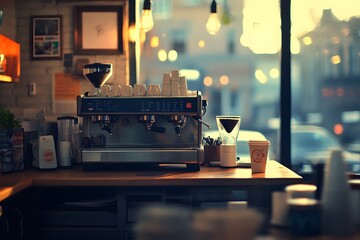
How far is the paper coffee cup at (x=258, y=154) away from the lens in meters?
2.67

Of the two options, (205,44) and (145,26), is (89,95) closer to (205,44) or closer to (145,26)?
(145,26)

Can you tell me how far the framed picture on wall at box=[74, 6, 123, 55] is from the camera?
3.46 m

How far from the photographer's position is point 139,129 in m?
2.89

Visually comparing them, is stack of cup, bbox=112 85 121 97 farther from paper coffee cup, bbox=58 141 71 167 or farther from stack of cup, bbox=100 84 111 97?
paper coffee cup, bbox=58 141 71 167

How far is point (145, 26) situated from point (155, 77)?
569mm

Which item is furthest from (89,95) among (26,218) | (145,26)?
(26,218)

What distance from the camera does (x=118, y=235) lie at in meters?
2.51

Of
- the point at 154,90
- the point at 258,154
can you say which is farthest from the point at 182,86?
the point at 258,154

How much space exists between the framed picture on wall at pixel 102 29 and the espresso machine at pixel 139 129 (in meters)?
0.65

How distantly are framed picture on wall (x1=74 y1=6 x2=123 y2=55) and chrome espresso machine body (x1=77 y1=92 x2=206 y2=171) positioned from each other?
0.78m

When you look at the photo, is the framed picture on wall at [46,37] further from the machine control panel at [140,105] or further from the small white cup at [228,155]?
the small white cup at [228,155]

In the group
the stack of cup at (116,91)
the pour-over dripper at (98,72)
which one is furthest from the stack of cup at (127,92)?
the pour-over dripper at (98,72)

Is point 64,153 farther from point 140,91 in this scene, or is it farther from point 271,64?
point 271,64

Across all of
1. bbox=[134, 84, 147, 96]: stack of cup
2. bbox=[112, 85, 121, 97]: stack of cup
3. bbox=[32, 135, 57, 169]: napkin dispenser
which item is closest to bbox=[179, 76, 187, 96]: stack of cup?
bbox=[134, 84, 147, 96]: stack of cup
